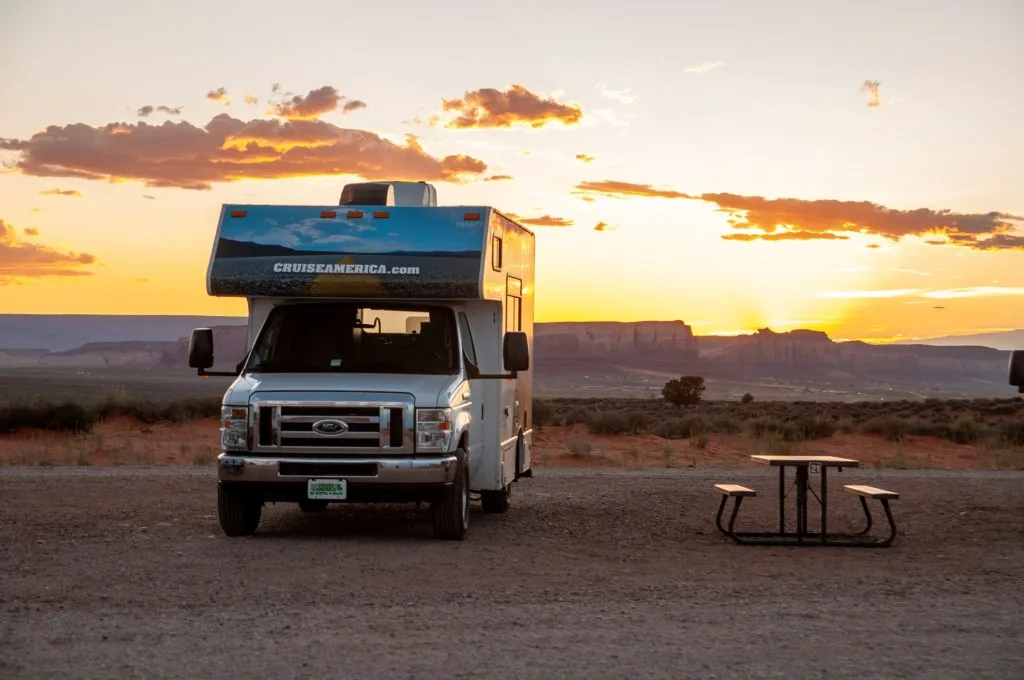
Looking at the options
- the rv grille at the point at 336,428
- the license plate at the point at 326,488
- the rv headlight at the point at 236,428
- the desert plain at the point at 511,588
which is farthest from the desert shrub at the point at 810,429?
the rv headlight at the point at 236,428

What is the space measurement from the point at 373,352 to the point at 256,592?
13.3 feet

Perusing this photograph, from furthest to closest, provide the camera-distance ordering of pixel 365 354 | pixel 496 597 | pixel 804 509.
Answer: pixel 804 509, pixel 365 354, pixel 496 597

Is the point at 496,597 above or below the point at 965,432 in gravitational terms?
above

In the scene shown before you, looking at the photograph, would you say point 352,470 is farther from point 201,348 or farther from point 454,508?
point 201,348

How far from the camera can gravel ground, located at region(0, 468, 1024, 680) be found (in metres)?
7.70

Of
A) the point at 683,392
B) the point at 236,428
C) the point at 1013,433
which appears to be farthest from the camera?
the point at 683,392

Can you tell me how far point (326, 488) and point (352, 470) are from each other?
0.99ft

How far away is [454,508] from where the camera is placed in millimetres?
13062

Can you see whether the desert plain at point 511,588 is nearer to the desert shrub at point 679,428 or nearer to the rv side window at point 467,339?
the rv side window at point 467,339

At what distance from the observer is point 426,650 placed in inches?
313

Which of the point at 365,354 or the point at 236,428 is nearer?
the point at 236,428

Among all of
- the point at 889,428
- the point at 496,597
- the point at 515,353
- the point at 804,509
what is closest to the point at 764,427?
the point at 889,428

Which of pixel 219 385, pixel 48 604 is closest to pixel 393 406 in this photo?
pixel 48 604

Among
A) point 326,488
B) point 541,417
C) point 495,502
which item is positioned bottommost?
point 541,417
